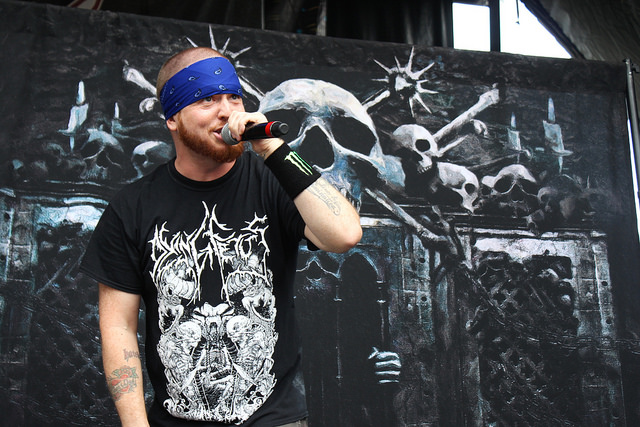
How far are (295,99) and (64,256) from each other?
52.0 inches

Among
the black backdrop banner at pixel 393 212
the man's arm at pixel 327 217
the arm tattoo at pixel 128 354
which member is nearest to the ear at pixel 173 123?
the man's arm at pixel 327 217

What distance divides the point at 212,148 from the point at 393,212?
5.38 ft

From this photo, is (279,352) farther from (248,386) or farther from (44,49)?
(44,49)

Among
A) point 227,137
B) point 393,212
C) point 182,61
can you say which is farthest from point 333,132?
point 227,137

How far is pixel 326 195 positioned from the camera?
1984mm

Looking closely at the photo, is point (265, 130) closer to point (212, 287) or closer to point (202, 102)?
point (202, 102)

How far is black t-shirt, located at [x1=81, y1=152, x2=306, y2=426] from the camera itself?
6.68 ft

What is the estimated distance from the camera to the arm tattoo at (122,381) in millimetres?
2102

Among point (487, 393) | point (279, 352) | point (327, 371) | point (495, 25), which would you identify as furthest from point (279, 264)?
point (495, 25)

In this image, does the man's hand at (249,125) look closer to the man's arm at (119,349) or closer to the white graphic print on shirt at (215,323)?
the white graphic print on shirt at (215,323)

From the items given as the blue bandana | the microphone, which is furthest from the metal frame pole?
the microphone

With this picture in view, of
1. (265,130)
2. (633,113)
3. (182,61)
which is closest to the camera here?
(265,130)

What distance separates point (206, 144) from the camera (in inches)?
83.5

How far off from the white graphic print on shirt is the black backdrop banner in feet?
4.09
